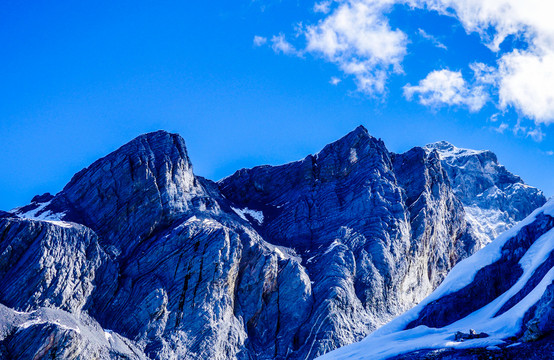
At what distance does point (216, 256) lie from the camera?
7925 centimetres

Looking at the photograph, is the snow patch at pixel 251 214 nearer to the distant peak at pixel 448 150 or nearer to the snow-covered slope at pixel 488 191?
the snow-covered slope at pixel 488 191

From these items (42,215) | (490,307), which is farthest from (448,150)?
(490,307)

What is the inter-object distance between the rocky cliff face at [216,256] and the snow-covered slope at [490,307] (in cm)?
2183

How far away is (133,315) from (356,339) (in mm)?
23979

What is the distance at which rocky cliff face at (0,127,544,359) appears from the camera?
228 ft

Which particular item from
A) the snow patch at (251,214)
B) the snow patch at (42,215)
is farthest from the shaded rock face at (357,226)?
the snow patch at (42,215)

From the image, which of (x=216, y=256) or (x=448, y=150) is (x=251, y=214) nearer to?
(x=216, y=256)

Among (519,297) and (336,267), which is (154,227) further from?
(519,297)

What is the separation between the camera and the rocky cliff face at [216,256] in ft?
228

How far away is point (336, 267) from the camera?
85.8m

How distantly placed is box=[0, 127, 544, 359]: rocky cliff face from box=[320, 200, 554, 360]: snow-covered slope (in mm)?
21831

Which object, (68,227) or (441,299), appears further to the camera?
(68,227)

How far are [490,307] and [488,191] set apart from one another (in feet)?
365

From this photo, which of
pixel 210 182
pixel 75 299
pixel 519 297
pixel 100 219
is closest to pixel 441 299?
pixel 519 297
